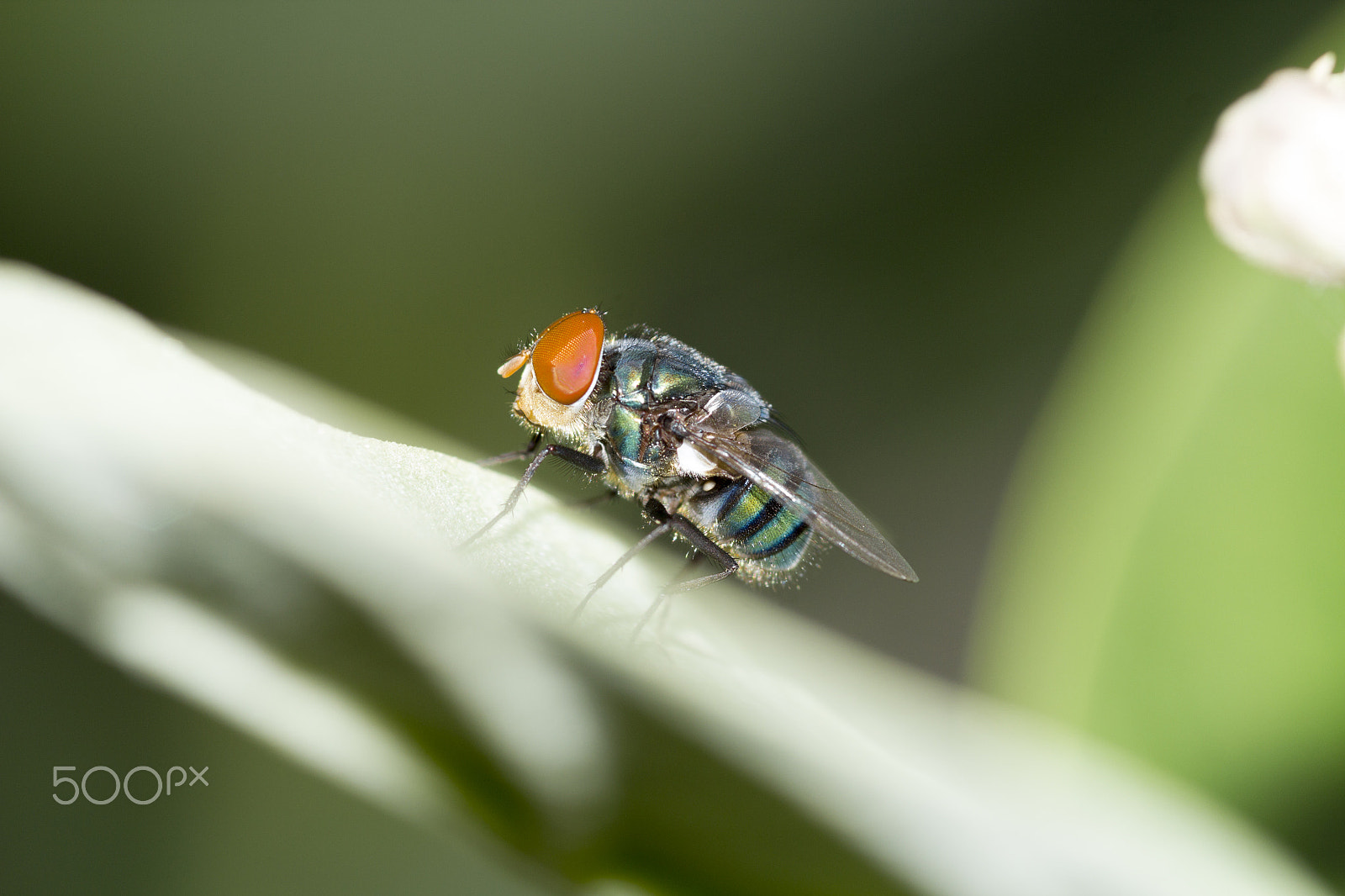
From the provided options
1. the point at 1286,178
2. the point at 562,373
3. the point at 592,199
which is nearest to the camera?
the point at 1286,178

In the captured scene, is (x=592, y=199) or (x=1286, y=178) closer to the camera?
(x=1286, y=178)

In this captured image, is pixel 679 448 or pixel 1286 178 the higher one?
pixel 1286 178

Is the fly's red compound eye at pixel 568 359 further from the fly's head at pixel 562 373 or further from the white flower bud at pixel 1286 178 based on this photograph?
the white flower bud at pixel 1286 178

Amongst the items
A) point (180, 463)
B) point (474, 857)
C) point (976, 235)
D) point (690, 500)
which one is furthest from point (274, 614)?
point (976, 235)

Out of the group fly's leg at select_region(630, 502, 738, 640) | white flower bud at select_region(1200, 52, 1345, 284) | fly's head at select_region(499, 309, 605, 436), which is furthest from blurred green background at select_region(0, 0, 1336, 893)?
white flower bud at select_region(1200, 52, 1345, 284)

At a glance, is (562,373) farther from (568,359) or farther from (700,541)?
(700,541)

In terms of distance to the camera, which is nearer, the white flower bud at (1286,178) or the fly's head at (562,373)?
the white flower bud at (1286,178)

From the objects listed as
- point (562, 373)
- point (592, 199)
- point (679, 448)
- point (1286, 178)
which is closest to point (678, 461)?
point (679, 448)

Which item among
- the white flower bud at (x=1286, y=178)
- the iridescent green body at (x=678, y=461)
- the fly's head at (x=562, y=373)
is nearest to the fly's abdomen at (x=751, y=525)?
the iridescent green body at (x=678, y=461)

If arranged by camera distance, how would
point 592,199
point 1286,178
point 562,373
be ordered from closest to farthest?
point 1286,178 → point 562,373 → point 592,199
